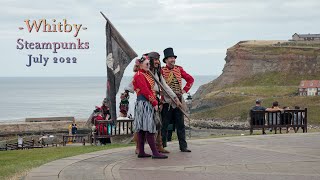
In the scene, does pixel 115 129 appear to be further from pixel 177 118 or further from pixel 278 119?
pixel 278 119

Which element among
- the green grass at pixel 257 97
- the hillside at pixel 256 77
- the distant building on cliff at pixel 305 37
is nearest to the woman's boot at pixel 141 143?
the green grass at pixel 257 97

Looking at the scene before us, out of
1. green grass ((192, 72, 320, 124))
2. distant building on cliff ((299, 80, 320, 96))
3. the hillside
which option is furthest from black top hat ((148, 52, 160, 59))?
distant building on cliff ((299, 80, 320, 96))

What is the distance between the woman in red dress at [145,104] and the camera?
10328 millimetres

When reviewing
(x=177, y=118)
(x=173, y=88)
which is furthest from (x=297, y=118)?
(x=173, y=88)

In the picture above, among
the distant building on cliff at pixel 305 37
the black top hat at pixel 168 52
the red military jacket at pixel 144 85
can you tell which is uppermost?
the distant building on cliff at pixel 305 37

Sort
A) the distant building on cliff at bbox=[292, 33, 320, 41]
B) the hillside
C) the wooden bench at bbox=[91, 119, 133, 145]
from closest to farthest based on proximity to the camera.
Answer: the wooden bench at bbox=[91, 119, 133, 145], the hillside, the distant building on cliff at bbox=[292, 33, 320, 41]

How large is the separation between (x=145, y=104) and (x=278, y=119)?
962cm

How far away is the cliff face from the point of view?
132375mm

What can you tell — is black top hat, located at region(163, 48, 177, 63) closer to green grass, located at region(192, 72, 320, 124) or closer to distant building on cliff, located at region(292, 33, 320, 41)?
green grass, located at region(192, 72, 320, 124)

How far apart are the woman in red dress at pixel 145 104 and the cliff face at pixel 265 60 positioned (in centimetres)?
11315

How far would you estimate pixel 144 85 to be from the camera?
1031 centimetres

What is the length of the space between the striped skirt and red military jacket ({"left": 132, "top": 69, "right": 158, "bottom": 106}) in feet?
0.40

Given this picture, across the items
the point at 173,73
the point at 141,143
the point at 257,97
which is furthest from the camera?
the point at 257,97

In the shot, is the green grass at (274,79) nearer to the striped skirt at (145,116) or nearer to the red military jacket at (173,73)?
the red military jacket at (173,73)
